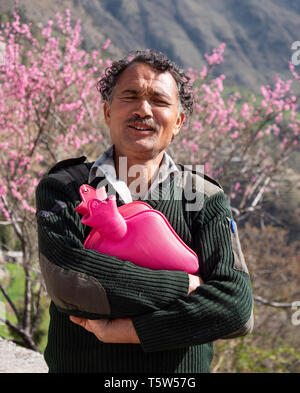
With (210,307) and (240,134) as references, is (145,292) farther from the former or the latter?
(240,134)

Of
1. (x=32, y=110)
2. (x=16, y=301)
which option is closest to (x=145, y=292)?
(x=32, y=110)

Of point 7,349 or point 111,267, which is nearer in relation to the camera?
point 111,267

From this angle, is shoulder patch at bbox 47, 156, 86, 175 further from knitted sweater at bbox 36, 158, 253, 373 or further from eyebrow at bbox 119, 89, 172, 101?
eyebrow at bbox 119, 89, 172, 101

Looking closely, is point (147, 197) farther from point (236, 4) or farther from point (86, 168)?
point (236, 4)

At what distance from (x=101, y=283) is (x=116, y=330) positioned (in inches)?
5.4

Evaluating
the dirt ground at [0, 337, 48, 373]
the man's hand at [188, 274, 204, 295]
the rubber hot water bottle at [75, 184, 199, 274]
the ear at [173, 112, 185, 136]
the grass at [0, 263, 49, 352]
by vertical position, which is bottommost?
the grass at [0, 263, 49, 352]

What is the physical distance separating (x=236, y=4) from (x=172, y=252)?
52.4 meters

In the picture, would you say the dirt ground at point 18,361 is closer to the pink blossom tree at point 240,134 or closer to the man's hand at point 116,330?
the man's hand at point 116,330

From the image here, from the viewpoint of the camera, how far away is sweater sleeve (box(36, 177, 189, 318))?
42.8 inches

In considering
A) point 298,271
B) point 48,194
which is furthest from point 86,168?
point 298,271

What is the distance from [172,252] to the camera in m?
1.14

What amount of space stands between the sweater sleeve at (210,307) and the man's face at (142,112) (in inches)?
13.1

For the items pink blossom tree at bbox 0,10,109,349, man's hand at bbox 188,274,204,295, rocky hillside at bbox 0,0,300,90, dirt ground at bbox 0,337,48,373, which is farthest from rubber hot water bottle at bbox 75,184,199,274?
rocky hillside at bbox 0,0,300,90

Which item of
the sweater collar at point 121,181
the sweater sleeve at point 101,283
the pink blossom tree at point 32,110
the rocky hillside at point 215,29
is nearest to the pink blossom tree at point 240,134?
the pink blossom tree at point 32,110
